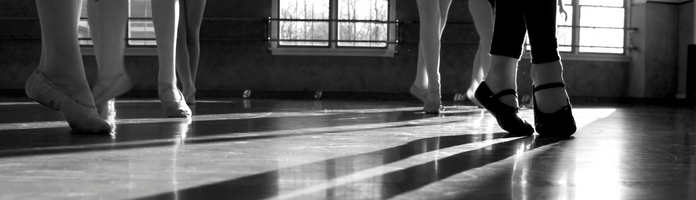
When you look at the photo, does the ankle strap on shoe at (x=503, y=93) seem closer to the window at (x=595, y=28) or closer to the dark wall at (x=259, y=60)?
the dark wall at (x=259, y=60)

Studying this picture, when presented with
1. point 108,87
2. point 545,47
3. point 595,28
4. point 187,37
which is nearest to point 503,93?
point 545,47

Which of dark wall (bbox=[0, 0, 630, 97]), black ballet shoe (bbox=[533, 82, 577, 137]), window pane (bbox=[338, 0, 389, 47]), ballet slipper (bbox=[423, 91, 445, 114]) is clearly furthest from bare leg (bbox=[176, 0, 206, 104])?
window pane (bbox=[338, 0, 389, 47])

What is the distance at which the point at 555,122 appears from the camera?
167cm

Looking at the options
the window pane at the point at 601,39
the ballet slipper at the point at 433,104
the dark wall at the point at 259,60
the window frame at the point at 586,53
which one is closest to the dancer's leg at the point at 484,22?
the ballet slipper at the point at 433,104

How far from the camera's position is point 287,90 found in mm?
10008

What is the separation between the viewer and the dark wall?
382 inches

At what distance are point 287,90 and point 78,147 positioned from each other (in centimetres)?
882

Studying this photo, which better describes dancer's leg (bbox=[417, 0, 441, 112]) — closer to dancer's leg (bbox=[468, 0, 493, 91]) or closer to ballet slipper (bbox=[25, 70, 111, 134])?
dancer's leg (bbox=[468, 0, 493, 91])

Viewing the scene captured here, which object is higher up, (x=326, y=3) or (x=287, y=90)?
(x=326, y=3)

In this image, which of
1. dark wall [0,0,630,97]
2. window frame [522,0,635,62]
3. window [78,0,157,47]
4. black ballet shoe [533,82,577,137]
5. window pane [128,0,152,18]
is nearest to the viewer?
black ballet shoe [533,82,577,137]

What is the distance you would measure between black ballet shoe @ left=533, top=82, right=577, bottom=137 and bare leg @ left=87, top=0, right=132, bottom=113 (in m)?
1.28

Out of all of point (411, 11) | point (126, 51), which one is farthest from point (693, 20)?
point (126, 51)

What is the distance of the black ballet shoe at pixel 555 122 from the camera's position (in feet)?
5.45

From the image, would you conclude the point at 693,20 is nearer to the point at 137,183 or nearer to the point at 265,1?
the point at 265,1
